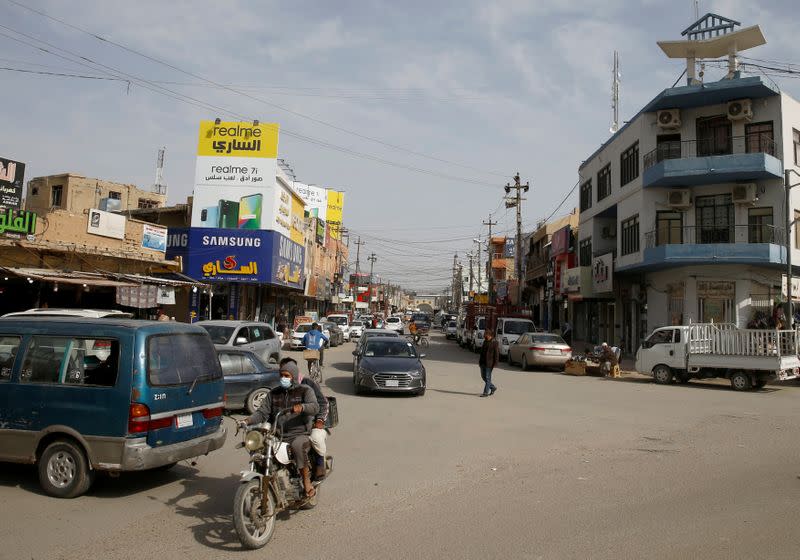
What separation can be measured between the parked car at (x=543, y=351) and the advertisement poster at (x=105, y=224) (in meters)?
17.9

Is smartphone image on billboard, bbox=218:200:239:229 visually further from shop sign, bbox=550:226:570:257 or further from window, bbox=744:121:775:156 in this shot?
window, bbox=744:121:775:156

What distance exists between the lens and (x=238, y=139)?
38.7 meters

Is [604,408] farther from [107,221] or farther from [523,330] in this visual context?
[107,221]

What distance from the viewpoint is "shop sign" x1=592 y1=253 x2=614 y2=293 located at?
3294 cm

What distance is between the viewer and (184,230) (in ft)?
122

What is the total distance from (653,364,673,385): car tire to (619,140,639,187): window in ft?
43.4

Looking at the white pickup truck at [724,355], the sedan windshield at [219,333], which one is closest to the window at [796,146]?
the white pickup truck at [724,355]

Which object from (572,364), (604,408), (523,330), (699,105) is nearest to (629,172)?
(699,105)

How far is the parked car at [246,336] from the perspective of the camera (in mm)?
16984

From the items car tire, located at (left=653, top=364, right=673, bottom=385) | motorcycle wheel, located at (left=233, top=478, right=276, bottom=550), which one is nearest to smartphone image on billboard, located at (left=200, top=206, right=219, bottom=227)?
car tire, located at (left=653, top=364, right=673, bottom=385)

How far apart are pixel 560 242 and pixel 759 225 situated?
17.6 metres

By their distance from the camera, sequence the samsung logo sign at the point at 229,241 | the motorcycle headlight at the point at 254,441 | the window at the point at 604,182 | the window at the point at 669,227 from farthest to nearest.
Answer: the samsung logo sign at the point at 229,241
the window at the point at 604,182
the window at the point at 669,227
the motorcycle headlight at the point at 254,441

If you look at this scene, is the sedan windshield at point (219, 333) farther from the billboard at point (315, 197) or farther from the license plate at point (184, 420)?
the billboard at point (315, 197)

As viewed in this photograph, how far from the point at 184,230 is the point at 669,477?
3389 centimetres
